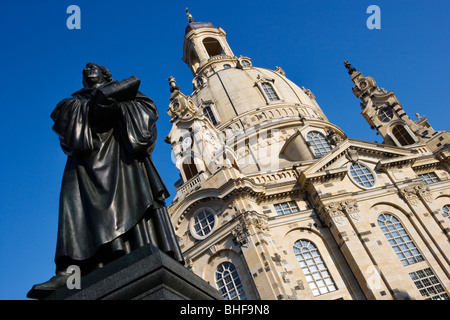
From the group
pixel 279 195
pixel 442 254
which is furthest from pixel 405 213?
pixel 279 195

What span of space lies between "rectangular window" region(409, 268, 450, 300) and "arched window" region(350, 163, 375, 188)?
21.5ft

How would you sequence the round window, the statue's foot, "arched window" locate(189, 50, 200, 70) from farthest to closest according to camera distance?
"arched window" locate(189, 50, 200, 70)
the round window
the statue's foot

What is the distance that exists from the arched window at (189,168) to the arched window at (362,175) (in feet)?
37.9

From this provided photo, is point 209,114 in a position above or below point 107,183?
above

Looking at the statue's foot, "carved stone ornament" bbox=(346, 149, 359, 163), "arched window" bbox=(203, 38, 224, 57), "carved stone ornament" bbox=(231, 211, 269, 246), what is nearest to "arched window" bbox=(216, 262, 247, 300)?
"carved stone ornament" bbox=(231, 211, 269, 246)

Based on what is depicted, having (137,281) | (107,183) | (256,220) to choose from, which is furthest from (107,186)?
(256,220)

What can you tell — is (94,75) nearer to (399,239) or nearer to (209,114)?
(399,239)

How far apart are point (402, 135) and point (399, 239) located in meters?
13.0

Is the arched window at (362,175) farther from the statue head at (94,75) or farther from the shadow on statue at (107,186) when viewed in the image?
the shadow on statue at (107,186)

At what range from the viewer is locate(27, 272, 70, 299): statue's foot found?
155 inches

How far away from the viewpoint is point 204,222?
25.8 m

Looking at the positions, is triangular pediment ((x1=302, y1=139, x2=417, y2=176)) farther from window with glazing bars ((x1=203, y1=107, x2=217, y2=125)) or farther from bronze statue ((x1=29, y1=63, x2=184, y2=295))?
bronze statue ((x1=29, y1=63, x2=184, y2=295))

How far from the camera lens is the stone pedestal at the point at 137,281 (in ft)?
11.7

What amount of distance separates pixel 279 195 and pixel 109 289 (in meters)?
24.2
